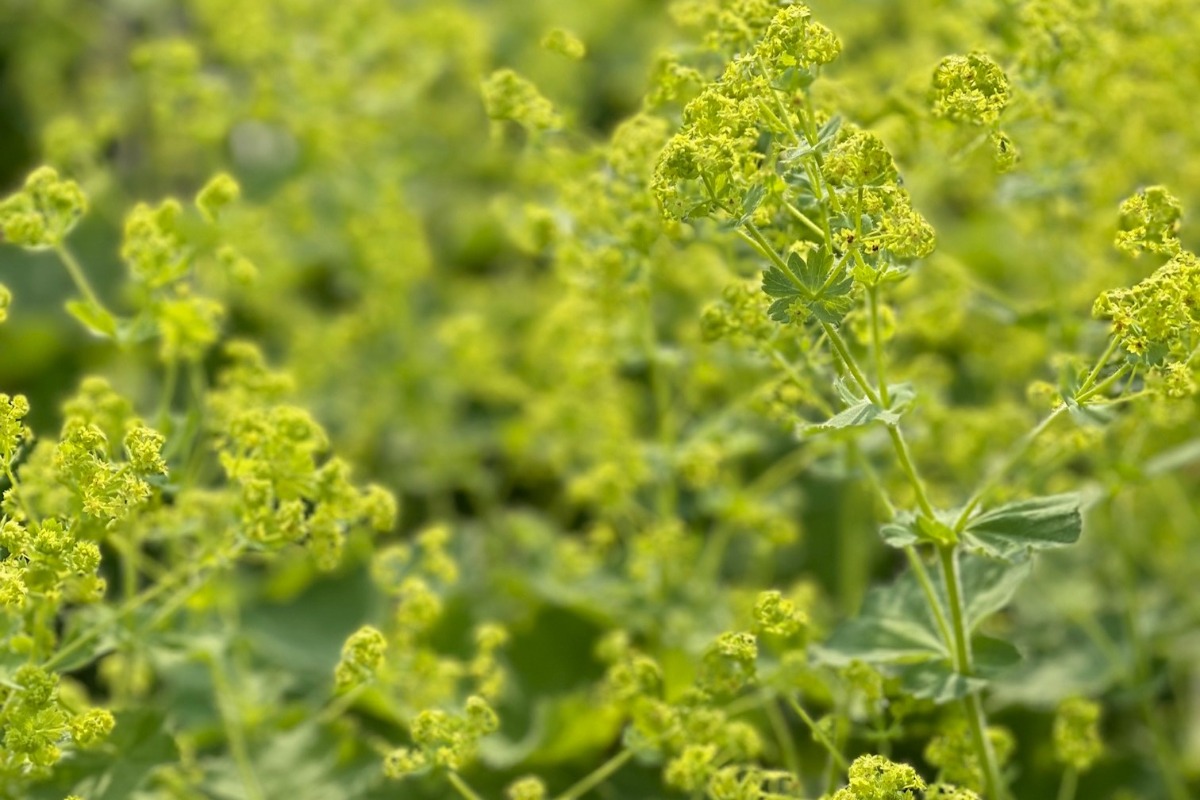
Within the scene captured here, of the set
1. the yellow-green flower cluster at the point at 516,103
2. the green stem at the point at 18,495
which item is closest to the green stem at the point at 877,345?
the yellow-green flower cluster at the point at 516,103

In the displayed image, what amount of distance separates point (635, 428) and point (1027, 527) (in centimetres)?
194

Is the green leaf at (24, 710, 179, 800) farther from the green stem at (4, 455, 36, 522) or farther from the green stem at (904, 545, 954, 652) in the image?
the green stem at (904, 545, 954, 652)

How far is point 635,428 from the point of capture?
3.85 meters

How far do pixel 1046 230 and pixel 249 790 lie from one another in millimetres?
1849

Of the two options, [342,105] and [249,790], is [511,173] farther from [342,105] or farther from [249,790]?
[249,790]

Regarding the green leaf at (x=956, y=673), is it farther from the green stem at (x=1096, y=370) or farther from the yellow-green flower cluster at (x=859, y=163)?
the yellow-green flower cluster at (x=859, y=163)

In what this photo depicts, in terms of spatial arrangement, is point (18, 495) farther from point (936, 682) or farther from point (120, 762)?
point (936, 682)

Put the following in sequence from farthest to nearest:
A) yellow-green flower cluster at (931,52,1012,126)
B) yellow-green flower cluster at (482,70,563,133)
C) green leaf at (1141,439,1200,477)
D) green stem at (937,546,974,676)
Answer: green leaf at (1141,439,1200,477) < yellow-green flower cluster at (482,70,563,133) < green stem at (937,546,974,676) < yellow-green flower cluster at (931,52,1012,126)

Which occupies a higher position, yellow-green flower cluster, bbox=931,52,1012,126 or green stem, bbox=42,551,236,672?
yellow-green flower cluster, bbox=931,52,1012,126

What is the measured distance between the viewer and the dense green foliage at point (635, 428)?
1.95m

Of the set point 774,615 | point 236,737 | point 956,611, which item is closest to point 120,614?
point 236,737

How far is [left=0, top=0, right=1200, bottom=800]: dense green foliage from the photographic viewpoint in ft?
6.40

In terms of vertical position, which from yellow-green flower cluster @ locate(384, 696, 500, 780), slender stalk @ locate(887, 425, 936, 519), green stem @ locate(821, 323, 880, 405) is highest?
green stem @ locate(821, 323, 880, 405)

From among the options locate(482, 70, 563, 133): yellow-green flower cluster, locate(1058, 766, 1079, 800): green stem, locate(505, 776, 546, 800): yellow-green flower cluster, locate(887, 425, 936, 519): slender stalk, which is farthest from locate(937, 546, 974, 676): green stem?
locate(482, 70, 563, 133): yellow-green flower cluster
